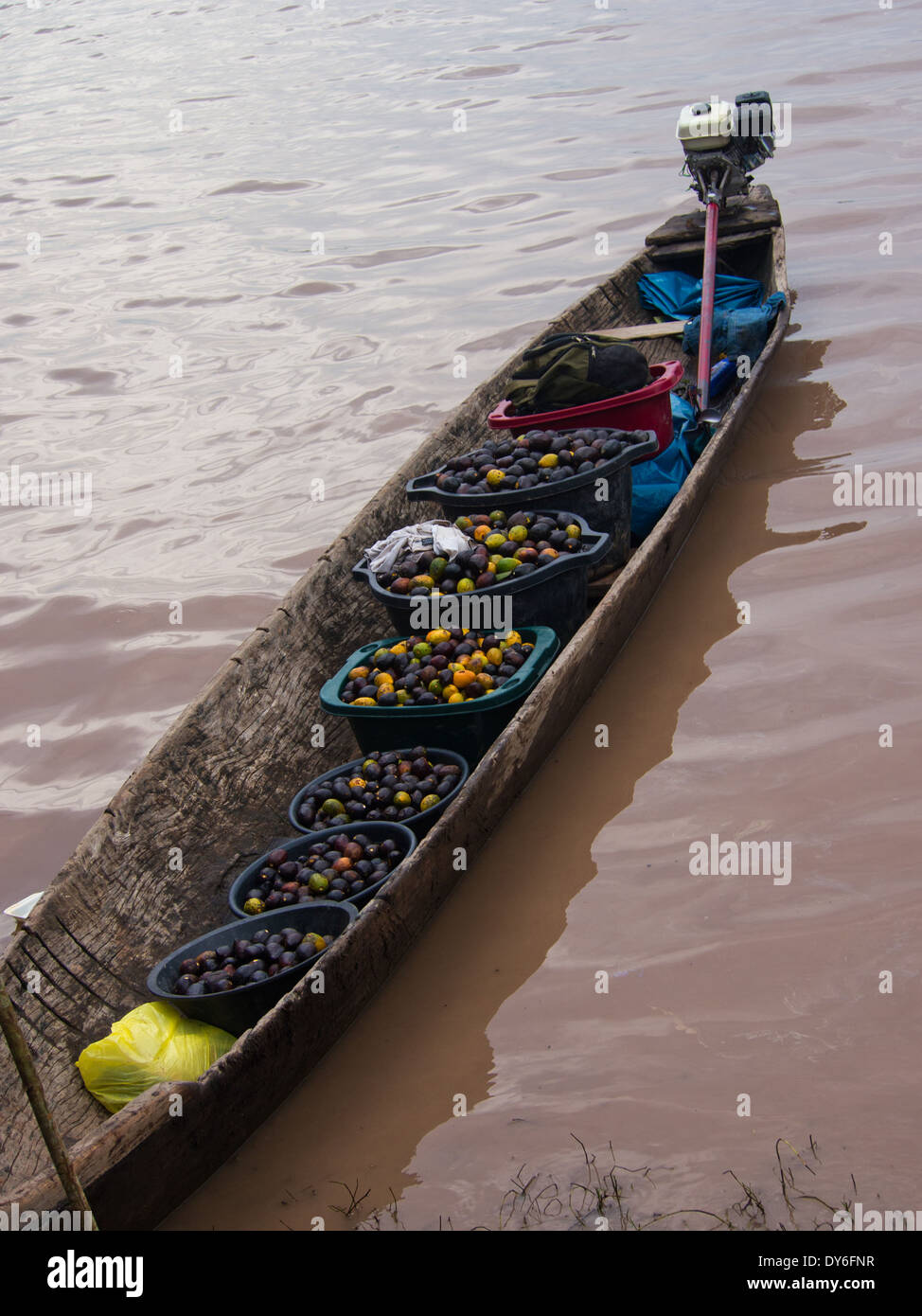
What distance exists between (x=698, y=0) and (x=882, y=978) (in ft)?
65.6

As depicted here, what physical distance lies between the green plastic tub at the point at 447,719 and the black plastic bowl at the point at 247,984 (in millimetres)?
819

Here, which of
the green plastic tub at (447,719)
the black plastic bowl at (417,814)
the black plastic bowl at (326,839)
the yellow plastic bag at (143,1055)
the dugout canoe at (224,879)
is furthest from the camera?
the green plastic tub at (447,719)

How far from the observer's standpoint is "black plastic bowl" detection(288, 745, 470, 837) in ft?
13.5

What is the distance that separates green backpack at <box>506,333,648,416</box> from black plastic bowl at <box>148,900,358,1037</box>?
2925 millimetres

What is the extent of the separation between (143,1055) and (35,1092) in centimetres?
114

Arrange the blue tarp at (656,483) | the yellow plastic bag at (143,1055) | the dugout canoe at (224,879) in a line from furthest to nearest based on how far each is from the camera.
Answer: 1. the blue tarp at (656,483)
2. the yellow plastic bag at (143,1055)
3. the dugout canoe at (224,879)

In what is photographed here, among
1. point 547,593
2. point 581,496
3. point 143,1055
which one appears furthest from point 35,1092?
point 581,496

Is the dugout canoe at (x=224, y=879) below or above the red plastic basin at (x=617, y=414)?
below

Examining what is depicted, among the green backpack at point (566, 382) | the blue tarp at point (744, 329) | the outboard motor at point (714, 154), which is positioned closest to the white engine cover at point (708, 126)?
the outboard motor at point (714, 154)

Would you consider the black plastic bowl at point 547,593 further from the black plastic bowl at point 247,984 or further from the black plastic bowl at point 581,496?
the black plastic bowl at point 247,984

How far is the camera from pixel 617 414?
5.77 m

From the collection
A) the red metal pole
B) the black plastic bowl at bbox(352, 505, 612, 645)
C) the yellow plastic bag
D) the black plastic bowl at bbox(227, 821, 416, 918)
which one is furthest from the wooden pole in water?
the red metal pole

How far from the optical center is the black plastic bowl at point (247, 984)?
3555mm

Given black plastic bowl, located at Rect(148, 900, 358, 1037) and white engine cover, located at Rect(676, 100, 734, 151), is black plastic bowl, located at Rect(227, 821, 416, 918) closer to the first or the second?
black plastic bowl, located at Rect(148, 900, 358, 1037)
